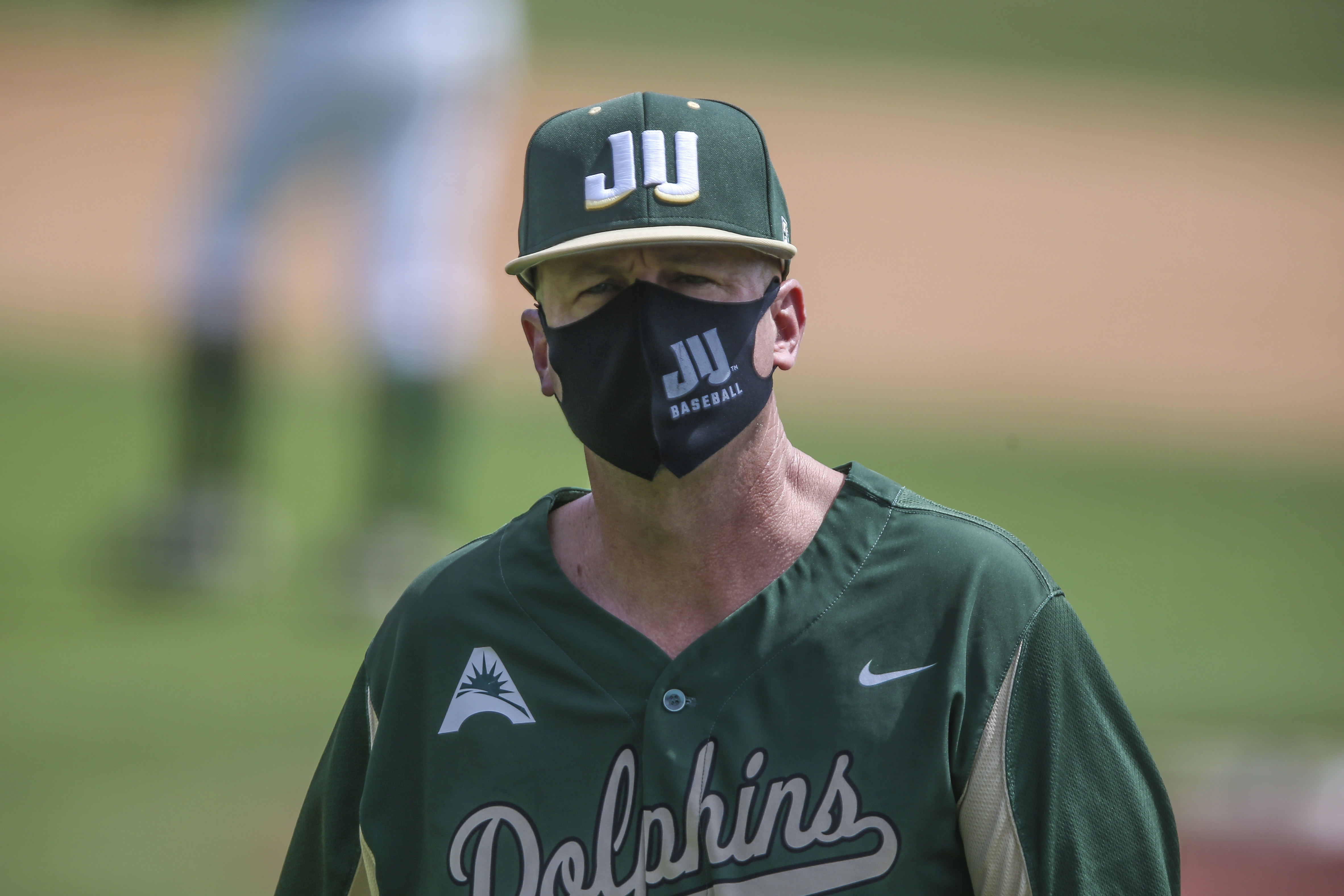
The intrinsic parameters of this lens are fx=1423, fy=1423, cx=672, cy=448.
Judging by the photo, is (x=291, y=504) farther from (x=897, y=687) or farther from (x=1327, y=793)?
(x=897, y=687)

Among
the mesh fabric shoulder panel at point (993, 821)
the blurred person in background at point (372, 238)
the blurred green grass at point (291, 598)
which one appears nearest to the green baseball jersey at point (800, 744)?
the mesh fabric shoulder panel at point (993, 821)

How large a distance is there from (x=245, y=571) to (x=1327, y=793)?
3.79 m

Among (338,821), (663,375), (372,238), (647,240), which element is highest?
(372,238)

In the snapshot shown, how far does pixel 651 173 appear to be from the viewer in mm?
1705

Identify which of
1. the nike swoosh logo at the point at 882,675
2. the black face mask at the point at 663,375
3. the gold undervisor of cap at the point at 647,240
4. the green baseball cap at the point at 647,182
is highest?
the green baseball cap at the point at 647,182

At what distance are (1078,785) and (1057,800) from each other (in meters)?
0.04

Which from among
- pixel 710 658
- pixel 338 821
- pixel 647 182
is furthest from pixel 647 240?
pixel 338 821

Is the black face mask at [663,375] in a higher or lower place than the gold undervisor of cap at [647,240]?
lower

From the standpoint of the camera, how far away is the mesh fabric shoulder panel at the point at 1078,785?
63.4 inches

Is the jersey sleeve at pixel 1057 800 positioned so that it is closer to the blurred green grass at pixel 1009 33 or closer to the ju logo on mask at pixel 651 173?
the ju logo on mask at pixel 651 173

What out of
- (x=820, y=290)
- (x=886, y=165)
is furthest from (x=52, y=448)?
(x=886, y=165)

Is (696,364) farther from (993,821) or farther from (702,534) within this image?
(993,821)

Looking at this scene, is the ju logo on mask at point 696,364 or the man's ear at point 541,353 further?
the man's ear at point 541,353

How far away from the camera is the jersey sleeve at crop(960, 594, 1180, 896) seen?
1612 mm
